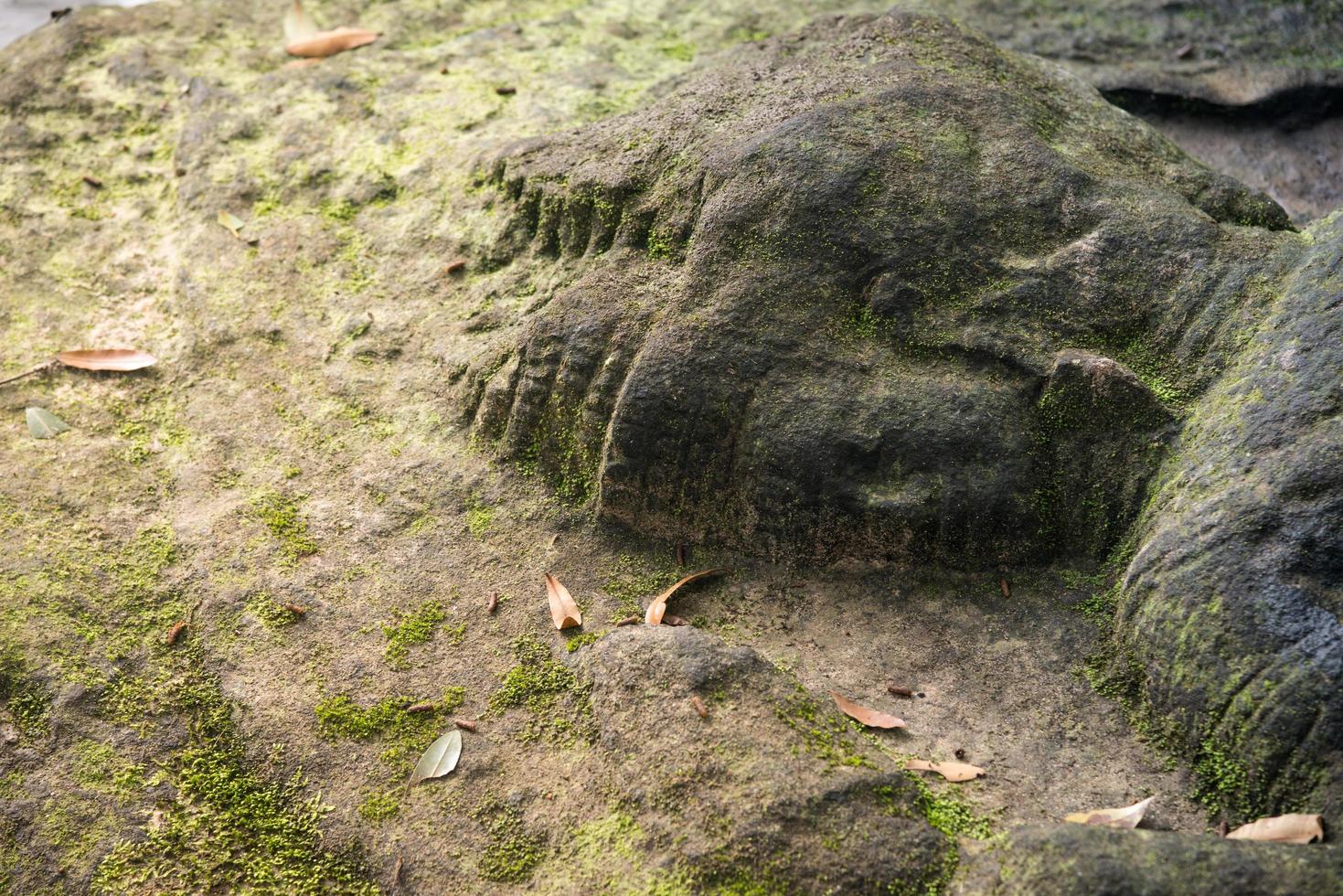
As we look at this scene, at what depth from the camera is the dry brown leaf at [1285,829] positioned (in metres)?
1.88

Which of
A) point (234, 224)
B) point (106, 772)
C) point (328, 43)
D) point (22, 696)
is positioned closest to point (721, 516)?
point (106, 772)

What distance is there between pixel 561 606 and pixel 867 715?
67cm

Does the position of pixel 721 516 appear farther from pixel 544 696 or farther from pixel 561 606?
pixel 544 696

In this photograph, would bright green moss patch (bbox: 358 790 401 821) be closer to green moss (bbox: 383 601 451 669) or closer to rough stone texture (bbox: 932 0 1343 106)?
green moss (bbox: 383 601 451 669)

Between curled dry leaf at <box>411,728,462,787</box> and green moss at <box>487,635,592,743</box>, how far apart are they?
10 cm

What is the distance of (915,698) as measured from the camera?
2.29 meters

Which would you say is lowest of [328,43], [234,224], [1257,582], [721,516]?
[721,516]

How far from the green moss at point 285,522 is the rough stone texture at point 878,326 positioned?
47 centimetres

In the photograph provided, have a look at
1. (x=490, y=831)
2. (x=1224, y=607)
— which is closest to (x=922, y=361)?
(x=1224, y=607)

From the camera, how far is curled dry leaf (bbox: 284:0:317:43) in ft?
14.1

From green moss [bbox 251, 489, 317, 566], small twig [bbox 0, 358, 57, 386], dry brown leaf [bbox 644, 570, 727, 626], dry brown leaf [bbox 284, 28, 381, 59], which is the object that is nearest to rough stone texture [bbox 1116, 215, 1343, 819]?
dry brown leaf [bbox 644, 570, 727, 626]

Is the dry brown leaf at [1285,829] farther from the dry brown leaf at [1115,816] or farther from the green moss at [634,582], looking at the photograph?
the green moss at [634,582]

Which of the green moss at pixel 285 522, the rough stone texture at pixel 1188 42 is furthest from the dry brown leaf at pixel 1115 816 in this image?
the rough stone texture at pixel 1188 42

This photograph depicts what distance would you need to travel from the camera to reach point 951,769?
2141 millimetres
